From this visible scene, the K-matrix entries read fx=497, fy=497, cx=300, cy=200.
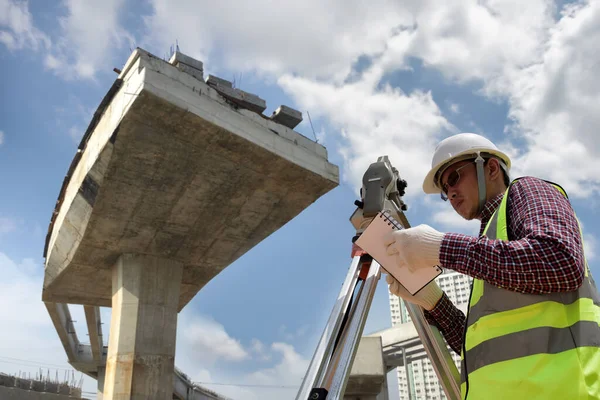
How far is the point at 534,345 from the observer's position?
1.60 metres

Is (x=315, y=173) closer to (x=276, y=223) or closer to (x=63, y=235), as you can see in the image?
(x=276, y=223)

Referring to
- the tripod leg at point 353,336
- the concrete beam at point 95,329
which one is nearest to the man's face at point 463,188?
the tripod leg at point 353,336

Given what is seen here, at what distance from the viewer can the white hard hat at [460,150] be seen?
234 cm

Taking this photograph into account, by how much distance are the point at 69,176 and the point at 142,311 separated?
402 cm

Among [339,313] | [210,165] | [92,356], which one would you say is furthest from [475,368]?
[92,356]

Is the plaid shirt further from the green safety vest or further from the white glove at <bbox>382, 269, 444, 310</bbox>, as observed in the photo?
the white glove at <bbox>382, 269, 444, 310</bbox>

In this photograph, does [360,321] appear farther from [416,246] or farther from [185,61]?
[185,61]

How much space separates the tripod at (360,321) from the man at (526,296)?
0.49 meters

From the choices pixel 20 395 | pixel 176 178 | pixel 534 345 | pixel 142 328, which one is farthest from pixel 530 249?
pixel 20 395

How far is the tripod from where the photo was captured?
6.82ft

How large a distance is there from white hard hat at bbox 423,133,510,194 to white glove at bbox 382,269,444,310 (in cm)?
57

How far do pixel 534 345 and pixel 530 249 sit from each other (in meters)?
0.31

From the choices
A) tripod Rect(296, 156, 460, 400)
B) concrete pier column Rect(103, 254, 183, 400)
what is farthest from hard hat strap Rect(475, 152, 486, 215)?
concrete pier column Rect(103, 254, 183, 400)

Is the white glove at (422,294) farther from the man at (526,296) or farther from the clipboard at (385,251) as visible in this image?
the man at (526,296)
